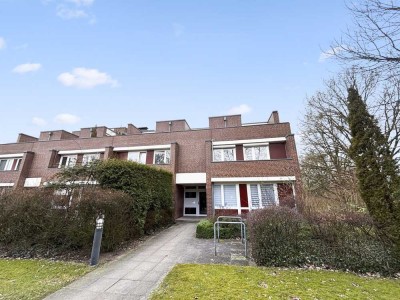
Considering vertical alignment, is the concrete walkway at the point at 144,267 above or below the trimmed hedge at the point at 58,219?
below

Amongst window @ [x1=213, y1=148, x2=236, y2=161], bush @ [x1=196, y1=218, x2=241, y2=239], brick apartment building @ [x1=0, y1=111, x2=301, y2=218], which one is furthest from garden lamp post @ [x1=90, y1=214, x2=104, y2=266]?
window @ [x1=213, y1=148, x2=236, y2=161]

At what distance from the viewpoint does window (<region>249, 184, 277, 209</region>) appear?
14.4m

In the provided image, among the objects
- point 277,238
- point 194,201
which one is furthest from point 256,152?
point 277,238

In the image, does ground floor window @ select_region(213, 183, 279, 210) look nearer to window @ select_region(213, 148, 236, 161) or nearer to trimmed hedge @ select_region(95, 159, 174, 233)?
window @ select_region(213, 148, 236, 161)

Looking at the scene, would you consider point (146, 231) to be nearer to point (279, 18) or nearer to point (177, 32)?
point (177, 32)

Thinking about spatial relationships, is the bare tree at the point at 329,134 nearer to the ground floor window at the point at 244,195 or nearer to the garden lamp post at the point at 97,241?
the ground floor window at the point at 244,195

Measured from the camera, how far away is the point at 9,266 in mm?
5871

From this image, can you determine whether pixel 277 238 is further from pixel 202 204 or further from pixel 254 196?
pixel 202 204

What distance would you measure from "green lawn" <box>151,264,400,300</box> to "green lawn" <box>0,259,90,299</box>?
266 cm

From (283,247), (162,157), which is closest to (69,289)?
(283,247)

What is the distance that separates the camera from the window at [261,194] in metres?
14.4

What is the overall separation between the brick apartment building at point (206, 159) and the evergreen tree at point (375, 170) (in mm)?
5469

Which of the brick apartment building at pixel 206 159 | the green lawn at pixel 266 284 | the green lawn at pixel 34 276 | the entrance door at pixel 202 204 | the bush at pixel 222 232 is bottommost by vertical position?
the green lawn at pixel 34 276

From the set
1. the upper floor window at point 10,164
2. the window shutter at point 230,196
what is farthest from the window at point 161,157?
the upper floor window at point 10,164
